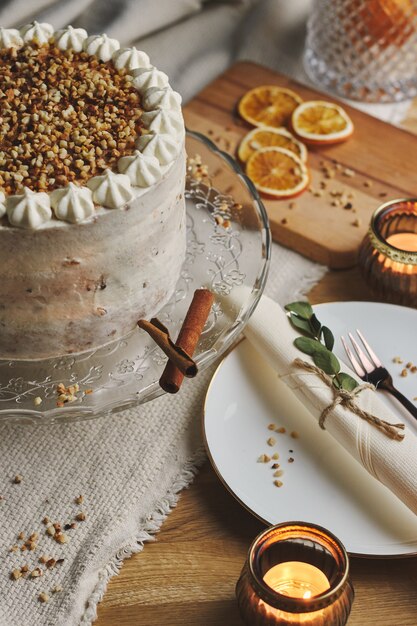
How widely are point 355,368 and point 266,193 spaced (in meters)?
0.65

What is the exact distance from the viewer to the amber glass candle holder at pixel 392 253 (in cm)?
198

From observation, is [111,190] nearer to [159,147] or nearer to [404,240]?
[159,147]

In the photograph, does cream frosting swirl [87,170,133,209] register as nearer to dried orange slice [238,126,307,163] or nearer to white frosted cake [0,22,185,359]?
white frosted cake [0,22,185,359]

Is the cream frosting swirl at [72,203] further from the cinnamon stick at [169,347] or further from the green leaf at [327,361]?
the green leaf at [327,361]

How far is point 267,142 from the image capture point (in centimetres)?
243

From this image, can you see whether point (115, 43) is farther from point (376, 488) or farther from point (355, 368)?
point (376, 488)

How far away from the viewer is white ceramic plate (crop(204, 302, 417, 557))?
162cm

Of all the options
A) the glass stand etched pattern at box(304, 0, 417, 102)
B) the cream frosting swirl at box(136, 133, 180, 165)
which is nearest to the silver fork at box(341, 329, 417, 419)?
the cream frosting swirl at box(136, 133, 180, 165)

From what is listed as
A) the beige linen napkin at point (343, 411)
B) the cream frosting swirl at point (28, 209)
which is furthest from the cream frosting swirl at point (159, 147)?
the beige linen napkin at point (343, 411)

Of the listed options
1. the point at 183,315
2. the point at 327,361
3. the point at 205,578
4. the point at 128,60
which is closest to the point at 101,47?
the point at 128,60

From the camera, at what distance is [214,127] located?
253 cm

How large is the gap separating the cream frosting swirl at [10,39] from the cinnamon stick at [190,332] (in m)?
0.64

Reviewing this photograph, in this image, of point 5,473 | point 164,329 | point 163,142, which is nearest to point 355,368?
point 164,329

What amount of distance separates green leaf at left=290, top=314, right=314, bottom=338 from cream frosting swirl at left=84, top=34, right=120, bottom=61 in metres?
0.67
